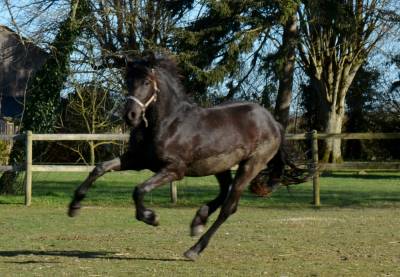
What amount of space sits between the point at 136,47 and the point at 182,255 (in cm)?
2667

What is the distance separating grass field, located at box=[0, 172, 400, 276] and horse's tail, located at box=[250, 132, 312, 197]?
72 centimetres

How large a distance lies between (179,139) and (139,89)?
720 mm

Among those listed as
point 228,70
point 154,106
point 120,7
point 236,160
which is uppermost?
point 120,7

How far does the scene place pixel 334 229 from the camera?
11.6 meters

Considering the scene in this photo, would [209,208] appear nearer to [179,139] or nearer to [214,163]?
[214,163]

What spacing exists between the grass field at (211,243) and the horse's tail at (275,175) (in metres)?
0.72

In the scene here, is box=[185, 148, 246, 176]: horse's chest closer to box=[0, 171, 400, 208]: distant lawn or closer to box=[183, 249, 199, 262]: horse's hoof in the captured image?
box=[183, 249, 199, 262]: horse's hoof

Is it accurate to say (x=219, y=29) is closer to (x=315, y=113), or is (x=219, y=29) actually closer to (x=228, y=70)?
(x=228, y=70)

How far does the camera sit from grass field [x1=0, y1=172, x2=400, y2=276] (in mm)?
7637

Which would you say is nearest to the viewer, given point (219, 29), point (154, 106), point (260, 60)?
point (154, 106)

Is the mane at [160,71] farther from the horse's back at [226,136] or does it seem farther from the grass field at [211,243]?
the grass field at [211,243]

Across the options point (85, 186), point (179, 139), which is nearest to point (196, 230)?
point (179, 139)

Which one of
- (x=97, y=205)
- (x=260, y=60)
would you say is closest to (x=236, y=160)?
(x=97, y=205)

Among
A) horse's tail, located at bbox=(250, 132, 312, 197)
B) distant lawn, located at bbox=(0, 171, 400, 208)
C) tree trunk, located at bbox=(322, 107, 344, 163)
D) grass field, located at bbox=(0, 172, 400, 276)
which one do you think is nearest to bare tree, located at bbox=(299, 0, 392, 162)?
tree trunk, located at bbox=(322, 107, 344, 163)
